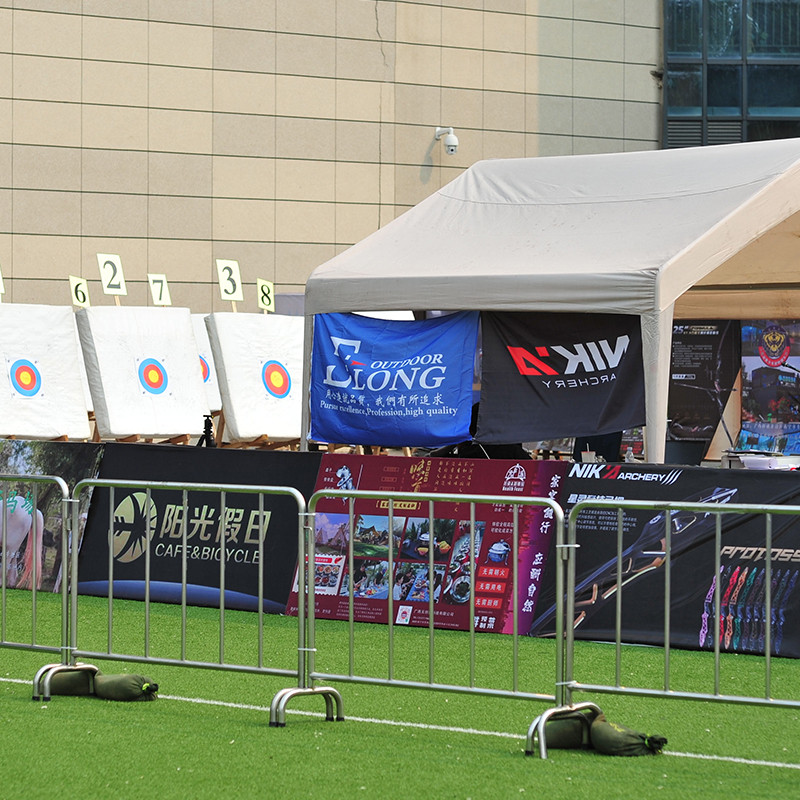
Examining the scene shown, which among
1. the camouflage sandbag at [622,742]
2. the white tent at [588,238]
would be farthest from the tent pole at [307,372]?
the camouflage sandbag at [622,742]

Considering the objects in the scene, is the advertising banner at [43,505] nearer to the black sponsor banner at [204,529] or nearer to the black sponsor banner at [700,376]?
the black sponsor banner at [204,529]

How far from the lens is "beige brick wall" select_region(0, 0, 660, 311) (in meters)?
27.8

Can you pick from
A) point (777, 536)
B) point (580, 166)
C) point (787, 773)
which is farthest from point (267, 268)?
point (787, 773)

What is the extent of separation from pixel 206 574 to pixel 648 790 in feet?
17.6

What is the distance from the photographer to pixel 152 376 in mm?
18594

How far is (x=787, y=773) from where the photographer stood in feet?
17.7

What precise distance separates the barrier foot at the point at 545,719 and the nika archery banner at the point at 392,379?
17.3 feet

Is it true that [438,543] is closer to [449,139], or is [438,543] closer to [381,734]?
[381,734]

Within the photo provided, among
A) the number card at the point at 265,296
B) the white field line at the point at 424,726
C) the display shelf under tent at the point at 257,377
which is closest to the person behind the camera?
the white field line at the point at 424,726

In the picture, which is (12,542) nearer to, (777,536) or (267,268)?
(777,536)

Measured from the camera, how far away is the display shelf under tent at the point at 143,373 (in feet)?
58.7

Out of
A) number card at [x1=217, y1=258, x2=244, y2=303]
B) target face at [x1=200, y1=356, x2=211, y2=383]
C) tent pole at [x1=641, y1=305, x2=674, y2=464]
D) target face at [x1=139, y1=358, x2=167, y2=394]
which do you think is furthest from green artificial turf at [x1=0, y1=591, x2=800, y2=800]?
number card at [x1=217, y1=258, x2=244, y2=303]

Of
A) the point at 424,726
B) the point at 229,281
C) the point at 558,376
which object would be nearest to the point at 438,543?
the point at 558,376

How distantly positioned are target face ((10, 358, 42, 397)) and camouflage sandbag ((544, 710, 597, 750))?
13423 millimetres
